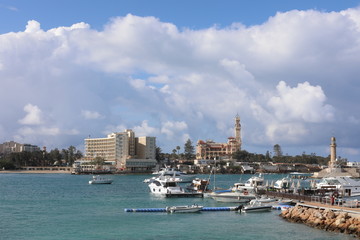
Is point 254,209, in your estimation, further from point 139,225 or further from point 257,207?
point 139,225

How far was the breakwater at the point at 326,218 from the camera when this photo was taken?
40.7 metres

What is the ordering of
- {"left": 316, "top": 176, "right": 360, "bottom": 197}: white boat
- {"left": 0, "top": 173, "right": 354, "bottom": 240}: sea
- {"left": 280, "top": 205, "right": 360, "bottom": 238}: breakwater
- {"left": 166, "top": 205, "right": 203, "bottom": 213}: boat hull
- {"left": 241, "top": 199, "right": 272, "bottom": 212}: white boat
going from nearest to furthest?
1. {"left": 280, "top": 205, "right": 360, "bottom": 238}: breakwater
2. {"left": 0, "top": 173, "right": 354, "bottom": 240}: sea
3. {"left": 241, "top": 199, "right": 272, "bottom": 212}: white boat
4. {"left": 166, "top": 205, "right": 203, "bottom": 213}: boat hull
5. {"left": 316, "top": 176, "right": 360, "bottom": 197}: white boat

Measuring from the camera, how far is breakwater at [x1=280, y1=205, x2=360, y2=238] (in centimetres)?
4069

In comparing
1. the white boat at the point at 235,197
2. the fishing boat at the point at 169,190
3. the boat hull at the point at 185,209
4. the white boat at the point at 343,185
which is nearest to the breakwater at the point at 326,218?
the boat hull at the point at 185,209

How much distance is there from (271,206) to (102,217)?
20.7 m

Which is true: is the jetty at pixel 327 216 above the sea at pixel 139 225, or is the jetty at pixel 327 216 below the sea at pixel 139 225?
above

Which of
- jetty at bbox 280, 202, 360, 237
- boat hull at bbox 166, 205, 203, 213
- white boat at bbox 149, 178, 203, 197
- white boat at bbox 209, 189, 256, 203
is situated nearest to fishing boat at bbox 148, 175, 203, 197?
white boat at bbox 149, 178, 203, 197

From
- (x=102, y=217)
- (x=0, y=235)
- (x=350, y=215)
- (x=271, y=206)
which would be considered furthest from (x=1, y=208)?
(x=350, y=215)

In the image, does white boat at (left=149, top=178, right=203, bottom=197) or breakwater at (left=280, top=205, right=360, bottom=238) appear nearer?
breakwater at (left=280, top=205, right=360, bottom=238)

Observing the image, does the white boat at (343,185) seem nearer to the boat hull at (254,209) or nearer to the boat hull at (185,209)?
the boat hull at (254,209)

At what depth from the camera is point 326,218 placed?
44.3m

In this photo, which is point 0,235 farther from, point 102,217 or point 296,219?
point 296,219

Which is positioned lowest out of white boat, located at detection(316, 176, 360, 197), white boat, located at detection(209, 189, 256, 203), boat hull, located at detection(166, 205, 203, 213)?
boat hull, located at detection(166, 205, 203, 213)

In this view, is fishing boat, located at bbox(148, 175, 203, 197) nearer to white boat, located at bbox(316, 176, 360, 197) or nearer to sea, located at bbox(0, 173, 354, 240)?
sea, located at bbox(0, 173, 354, 240)
